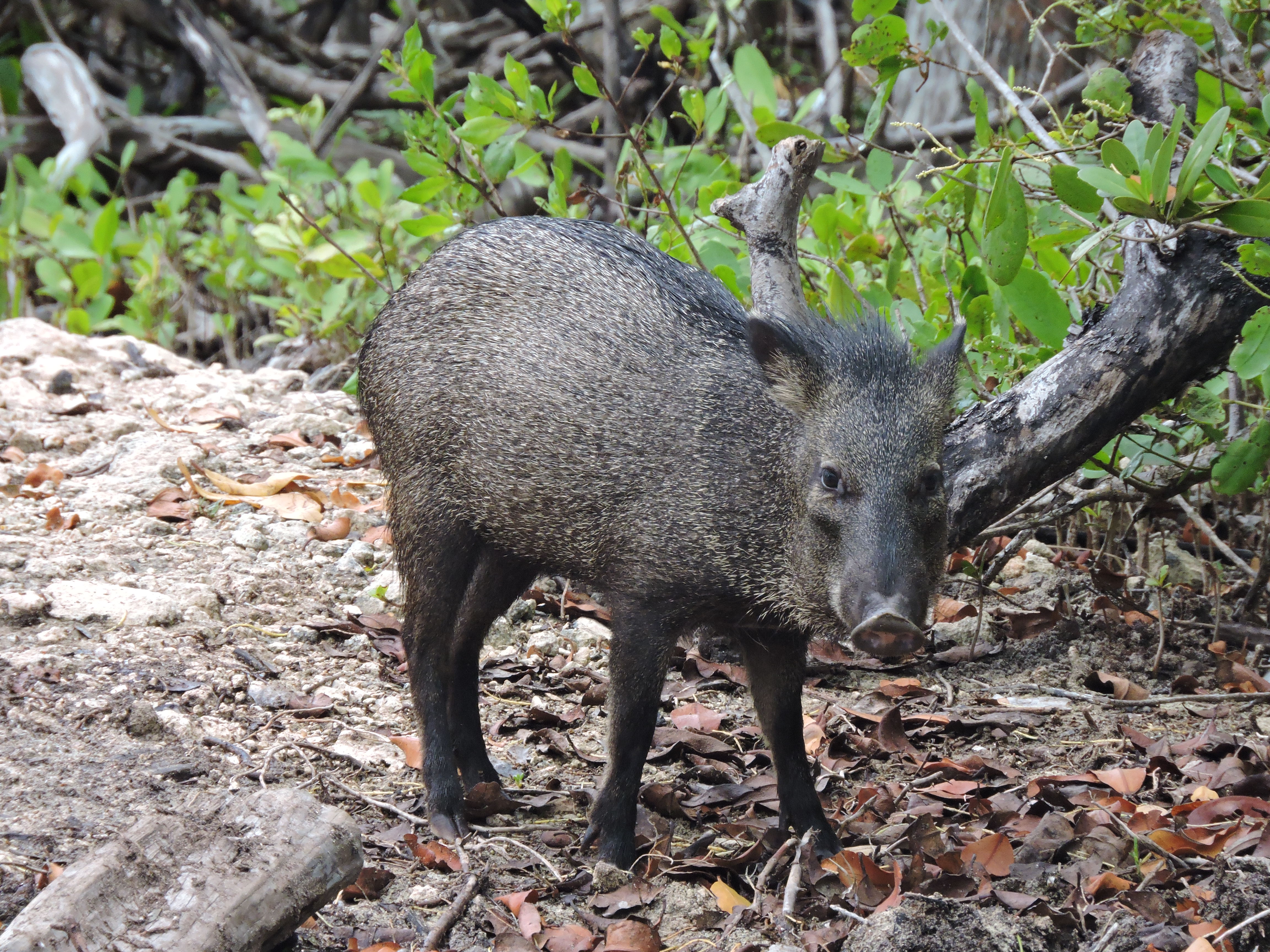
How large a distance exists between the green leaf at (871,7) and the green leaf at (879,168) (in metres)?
0.58

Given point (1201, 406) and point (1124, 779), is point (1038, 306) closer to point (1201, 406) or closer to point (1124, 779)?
point (1201, 406)

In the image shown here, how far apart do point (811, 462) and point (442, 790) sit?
138 cm

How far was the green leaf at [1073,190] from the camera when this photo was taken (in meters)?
3.03

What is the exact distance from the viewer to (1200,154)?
268 centimetres

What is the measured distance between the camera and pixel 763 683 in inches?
133

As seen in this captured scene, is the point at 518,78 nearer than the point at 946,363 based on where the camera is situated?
No

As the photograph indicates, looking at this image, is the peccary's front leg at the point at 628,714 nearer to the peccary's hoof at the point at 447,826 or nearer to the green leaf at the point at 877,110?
the peccary's hoof at the point at 447,826

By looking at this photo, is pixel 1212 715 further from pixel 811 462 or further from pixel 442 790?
pixel 442 790

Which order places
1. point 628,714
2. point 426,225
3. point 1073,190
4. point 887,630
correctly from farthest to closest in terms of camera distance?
point 426,225
point 628,714
point 1073,190
point 887,630

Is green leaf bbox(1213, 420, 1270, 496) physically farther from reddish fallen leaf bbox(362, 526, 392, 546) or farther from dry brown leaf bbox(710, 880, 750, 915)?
reddish fallen leaf bbox(362, 526, 392, 546)

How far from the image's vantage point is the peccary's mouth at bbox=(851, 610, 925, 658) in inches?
105

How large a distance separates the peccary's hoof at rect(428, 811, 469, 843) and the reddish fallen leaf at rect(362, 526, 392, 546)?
1.45 metres

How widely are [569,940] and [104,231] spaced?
233 inches

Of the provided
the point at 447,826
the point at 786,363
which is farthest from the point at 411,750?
the point at 786,363
